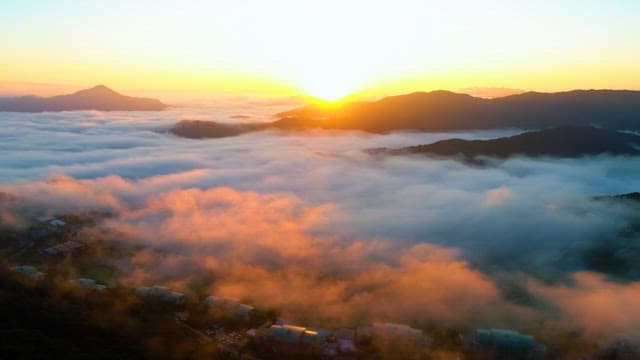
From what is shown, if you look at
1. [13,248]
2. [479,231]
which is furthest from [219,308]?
[479,231]

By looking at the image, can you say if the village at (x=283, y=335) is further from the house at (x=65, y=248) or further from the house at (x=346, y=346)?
the house at (x=65, y=248)

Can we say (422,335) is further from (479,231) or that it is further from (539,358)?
(479,231)

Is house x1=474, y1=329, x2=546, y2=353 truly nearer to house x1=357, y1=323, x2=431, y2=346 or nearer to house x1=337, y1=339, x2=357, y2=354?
house x1=357, y1=323, x2=431, y2=346

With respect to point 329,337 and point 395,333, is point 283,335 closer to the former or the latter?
point 329,337

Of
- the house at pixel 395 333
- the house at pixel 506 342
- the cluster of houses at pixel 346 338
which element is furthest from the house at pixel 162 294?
the house at pixel 506 342

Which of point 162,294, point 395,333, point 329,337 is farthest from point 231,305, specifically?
point 395,333

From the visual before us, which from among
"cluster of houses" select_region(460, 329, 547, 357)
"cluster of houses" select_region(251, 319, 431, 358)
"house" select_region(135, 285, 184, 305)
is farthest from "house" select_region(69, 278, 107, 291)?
"cluster of houses" select_region(460, 329, 547, 357)
